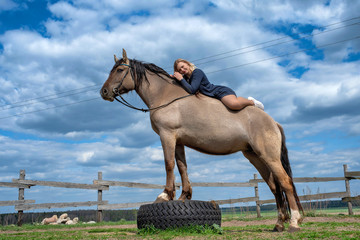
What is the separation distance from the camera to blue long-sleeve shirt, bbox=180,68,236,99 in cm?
503

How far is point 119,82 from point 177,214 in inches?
90.7

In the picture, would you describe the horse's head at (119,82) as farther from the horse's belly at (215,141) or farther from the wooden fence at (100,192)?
the wooden fence at (100,192)

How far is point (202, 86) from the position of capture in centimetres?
522

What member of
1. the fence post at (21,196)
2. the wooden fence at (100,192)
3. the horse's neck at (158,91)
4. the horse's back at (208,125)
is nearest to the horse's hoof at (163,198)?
the horse's back at (208,125)

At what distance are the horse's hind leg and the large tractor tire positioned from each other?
3.67 ft

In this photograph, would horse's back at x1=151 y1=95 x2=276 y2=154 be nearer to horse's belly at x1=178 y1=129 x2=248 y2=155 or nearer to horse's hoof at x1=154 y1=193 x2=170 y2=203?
horse's belly at x1=178 y1=129 x2=248 y2=155

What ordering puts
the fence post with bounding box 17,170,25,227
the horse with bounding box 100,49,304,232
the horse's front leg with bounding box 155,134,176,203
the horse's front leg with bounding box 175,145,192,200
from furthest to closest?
the fence post with bounding box 17,170,25,227
the horse's front leg with bounding box 175,145,192,200
the horse with bounding box 100,49,304,232
the horse's front leg with bounding box 155,134,176,203

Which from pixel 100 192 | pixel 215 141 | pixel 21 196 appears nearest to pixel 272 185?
pixel 215 141

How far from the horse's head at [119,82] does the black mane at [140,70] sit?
0.16ft

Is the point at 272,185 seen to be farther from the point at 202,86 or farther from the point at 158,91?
the point at 158,91

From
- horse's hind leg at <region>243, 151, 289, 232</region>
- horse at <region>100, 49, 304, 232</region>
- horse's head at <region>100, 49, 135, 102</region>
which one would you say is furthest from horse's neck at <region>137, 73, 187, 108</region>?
horse's hind leg at <region>243, 151, 289, 232</region>

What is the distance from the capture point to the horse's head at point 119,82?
5191 mm

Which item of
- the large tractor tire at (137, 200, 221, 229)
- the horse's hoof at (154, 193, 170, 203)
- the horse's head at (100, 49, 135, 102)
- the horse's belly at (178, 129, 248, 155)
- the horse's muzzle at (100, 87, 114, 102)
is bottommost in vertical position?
the large tractor tire at (137, 200, 221, 229)

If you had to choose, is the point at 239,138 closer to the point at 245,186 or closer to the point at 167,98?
the point at 167,98
